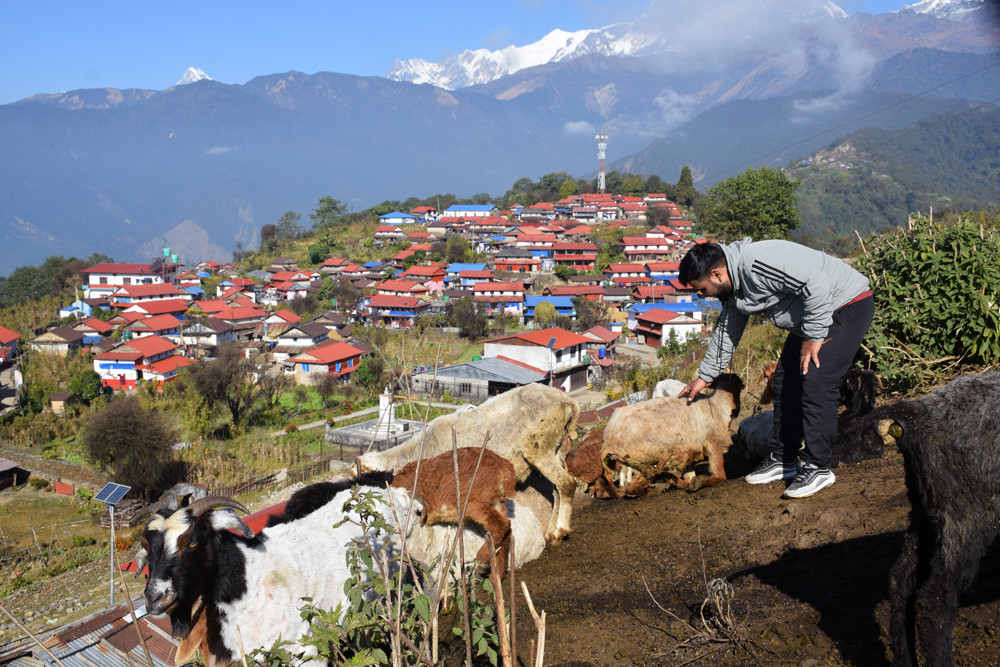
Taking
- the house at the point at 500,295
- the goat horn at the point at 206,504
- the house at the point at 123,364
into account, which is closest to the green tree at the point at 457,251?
the house at the point at 500,295

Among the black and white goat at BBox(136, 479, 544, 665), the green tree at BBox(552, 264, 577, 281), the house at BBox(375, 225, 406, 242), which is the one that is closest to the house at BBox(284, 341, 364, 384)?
the green tree at BBox(552, 264, 577, 281)

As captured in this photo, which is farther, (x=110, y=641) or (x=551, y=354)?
(x=551, y=354)

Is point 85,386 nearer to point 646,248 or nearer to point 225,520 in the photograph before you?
point 225,520

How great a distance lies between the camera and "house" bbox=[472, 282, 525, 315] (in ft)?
188

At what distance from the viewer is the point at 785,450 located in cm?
516

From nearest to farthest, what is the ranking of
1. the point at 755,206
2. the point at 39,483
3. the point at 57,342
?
the point at 39,483 < the point at 755,206 < the point at 57,342

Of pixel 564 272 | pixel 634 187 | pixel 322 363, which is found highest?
pixel 634 187

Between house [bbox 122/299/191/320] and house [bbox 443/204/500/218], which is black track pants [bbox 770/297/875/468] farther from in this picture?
house [bbox 443/204/500/218]

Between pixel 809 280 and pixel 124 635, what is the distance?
24.8 feet

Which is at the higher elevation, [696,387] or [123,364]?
[696,387]

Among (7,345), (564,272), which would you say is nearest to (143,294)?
(7,345)

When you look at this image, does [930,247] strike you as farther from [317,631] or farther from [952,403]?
[317,631]

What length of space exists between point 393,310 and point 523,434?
171 feet

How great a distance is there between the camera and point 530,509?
5.68 m
